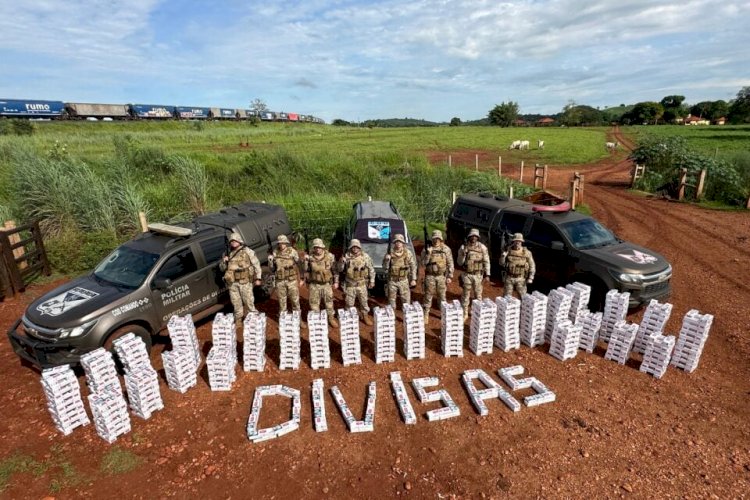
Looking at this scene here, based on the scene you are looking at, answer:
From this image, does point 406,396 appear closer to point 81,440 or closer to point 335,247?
point 81,440

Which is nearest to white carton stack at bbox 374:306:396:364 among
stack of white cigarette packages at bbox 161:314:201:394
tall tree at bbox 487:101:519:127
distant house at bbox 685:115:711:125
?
stack of white cigarette packages at bbox 161:314:201:394

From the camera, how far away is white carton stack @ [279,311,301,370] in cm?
666

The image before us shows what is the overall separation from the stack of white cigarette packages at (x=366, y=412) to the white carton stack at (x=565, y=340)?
340 cm

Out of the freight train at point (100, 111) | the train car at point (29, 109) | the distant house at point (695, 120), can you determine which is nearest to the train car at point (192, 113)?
the freight train at point (100, 111)

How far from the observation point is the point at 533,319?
7.34 m

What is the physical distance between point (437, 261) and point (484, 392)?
279cm

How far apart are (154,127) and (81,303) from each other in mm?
55682

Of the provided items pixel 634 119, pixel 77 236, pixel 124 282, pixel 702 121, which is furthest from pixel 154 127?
pixel 702 121

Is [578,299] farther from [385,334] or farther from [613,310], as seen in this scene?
[385,334]

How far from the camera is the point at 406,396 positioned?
19.6 ft

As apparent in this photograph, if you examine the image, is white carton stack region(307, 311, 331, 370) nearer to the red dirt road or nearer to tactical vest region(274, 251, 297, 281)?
the red dirt road

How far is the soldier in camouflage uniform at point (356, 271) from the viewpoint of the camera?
7879 millimetres

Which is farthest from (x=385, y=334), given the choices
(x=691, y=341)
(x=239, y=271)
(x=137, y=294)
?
(x=691, y=341)

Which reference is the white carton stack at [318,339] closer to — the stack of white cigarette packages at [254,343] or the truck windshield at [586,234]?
the stack of white cigarette packages at [254,343]
